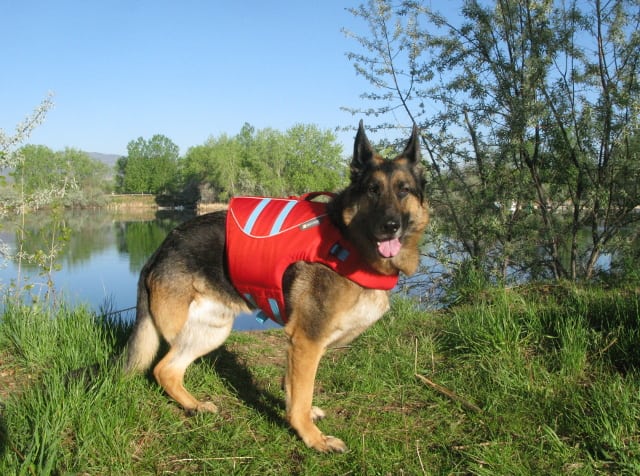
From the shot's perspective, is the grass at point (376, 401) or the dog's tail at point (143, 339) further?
the dog's tail at point (143, 339)

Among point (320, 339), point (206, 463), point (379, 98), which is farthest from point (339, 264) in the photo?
point (379, 98)

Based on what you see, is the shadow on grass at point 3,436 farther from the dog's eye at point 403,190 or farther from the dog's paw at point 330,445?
the dog's eye at point 403,190

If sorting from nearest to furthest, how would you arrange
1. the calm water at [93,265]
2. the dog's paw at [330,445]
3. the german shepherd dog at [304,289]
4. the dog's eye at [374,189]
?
the dog's paw at [330,445]
the german shepherd dog at [304,289]
the dog's eye at [374,189]
the calm water at [93,265]

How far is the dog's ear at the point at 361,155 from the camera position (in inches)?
150

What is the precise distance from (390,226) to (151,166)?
393 ft

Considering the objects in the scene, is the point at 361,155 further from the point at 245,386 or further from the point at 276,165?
the point at 276,165

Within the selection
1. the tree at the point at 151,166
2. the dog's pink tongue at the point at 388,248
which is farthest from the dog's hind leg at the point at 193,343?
the tree at the point at 151,166

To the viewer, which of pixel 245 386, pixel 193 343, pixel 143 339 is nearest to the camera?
pixel 143 339

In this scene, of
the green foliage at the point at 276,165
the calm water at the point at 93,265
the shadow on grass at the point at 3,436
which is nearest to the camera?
the shadow on grass at the point at 3,436

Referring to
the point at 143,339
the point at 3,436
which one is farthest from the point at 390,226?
the point at 3,436

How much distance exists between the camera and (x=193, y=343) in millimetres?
4066

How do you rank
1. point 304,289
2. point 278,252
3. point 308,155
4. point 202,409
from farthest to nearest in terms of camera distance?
point 308,155 → point 202,409 → point 278,252 → point 304,289

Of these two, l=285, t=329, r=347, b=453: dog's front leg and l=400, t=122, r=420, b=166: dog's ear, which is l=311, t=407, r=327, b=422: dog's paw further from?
l=400, t=122, r=420, b=166: dog's ear

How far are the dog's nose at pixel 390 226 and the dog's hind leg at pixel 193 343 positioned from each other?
1.60 metres
